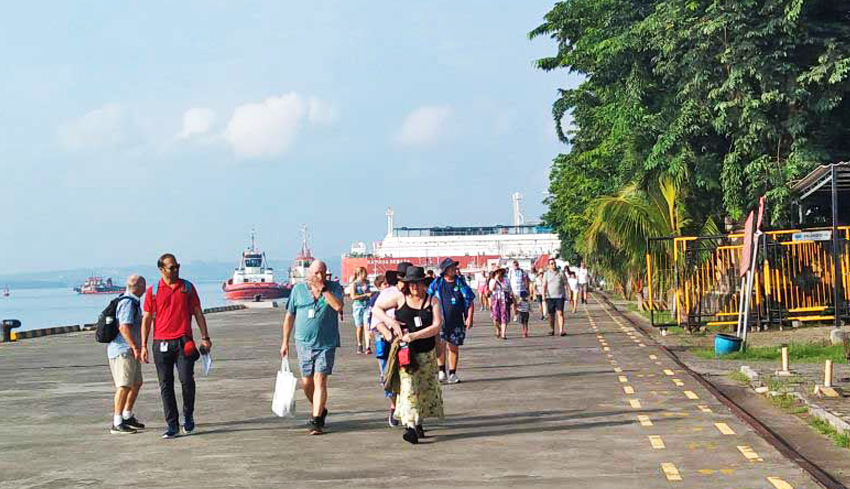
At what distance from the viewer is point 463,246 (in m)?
145

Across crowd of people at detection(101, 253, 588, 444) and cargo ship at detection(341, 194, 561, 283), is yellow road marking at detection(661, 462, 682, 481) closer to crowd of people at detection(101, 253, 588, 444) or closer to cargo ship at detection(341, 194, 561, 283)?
crowd of people at detection(101, 253, 588, 444)

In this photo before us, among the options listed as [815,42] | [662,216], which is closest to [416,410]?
[815,42]

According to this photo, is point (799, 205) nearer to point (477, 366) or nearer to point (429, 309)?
point (477, 366)

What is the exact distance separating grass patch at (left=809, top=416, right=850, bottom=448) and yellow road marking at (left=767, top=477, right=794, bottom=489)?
6.61ft

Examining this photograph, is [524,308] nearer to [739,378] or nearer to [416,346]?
[739,378]

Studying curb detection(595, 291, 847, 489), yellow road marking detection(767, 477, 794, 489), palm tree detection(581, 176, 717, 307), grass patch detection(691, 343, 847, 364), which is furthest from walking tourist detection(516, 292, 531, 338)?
yellow road marking detection(767, 477, 794, 489)

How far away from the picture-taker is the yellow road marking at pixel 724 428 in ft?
38.8

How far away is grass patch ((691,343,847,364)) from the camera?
2020 centimetres

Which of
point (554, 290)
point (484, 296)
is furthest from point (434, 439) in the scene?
point (484, 296)

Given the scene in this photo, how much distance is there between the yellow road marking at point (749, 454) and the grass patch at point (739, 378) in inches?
246

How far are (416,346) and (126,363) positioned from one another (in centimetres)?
330

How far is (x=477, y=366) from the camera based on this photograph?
68.9ft

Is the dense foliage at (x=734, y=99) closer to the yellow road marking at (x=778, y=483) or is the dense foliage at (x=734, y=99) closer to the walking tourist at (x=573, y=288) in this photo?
the walking tourist at (x=573, y=288)

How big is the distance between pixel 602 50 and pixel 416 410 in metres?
27.5
